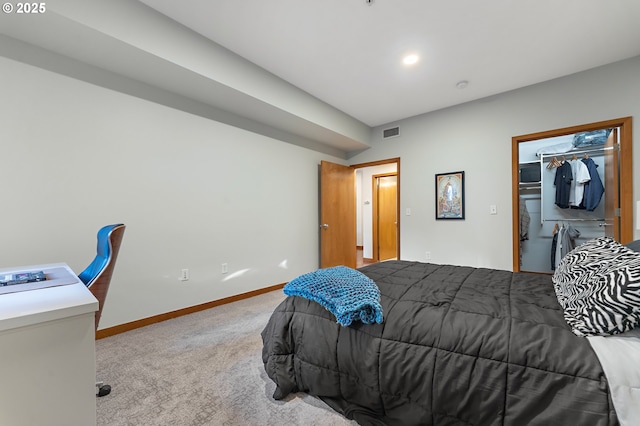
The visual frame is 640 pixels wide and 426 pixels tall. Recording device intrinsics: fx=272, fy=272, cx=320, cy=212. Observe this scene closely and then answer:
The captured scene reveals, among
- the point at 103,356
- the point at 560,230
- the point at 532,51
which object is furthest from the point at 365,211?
the point at 103,356

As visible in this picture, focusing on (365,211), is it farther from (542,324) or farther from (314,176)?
(542,324)

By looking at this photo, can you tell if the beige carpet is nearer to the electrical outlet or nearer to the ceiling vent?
the electrical outlet

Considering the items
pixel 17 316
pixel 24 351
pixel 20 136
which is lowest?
pixel 24 351

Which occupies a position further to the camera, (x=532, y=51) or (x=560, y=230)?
(x=560, y=230)

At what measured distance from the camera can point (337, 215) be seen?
480 centimetres

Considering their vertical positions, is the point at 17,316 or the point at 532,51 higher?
the point at 532,51

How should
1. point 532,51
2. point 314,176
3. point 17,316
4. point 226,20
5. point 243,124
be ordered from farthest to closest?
point 314,176 → point 243,124 → point 532,51 → point 226,20 → point 17,316

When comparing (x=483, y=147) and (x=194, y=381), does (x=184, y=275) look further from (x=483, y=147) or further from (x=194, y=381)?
(x=483, y=147)

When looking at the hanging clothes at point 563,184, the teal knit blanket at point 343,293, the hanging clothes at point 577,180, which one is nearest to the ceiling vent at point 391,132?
the hanging clothes at point 563,184

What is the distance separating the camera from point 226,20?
2232 millimetres

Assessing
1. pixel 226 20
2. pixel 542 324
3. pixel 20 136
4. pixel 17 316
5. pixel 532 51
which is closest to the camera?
pixel 17 316

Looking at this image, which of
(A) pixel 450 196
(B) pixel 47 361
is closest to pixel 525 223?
(A) pixel 450 196

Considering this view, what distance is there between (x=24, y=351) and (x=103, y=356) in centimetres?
161
